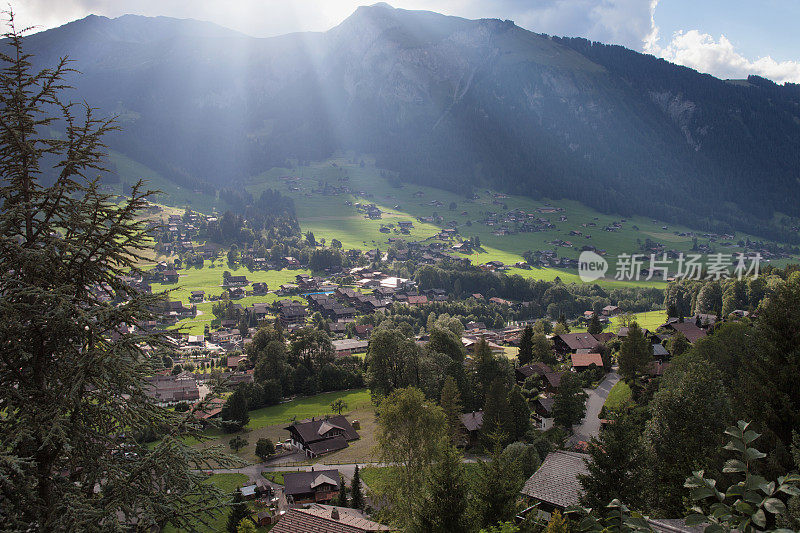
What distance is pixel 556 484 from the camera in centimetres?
2262

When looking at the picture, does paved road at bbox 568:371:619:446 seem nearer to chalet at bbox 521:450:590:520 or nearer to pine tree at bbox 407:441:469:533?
chalet at bbox 521:450:590:520

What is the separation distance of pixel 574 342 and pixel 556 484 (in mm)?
35902

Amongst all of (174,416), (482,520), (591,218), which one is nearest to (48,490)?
(174,416)

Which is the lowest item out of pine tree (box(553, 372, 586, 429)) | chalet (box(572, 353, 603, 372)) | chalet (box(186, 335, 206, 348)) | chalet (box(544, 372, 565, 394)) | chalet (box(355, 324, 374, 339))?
chalet (box(186, 335, 206, 348))

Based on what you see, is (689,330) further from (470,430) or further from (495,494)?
(495,494)

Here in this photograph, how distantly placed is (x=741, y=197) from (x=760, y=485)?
240 meters

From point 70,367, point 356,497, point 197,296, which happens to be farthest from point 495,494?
point 197,296

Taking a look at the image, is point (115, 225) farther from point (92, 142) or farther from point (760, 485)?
point (760, 485)

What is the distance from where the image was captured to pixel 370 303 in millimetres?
99938

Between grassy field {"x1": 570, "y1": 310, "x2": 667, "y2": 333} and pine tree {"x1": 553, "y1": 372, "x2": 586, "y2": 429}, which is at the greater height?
pine tree {"x1": 553, "y1": 372, "x2": 586, "y2": 429}

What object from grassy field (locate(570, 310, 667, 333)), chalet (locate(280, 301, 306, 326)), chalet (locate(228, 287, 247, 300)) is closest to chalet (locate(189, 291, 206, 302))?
chalet (locate(228, 287, 247, 300))

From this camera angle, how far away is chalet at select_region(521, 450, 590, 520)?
21547 millimetres

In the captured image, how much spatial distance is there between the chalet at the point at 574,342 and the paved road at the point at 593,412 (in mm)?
4690

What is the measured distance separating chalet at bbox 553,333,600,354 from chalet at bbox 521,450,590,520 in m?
32.3
